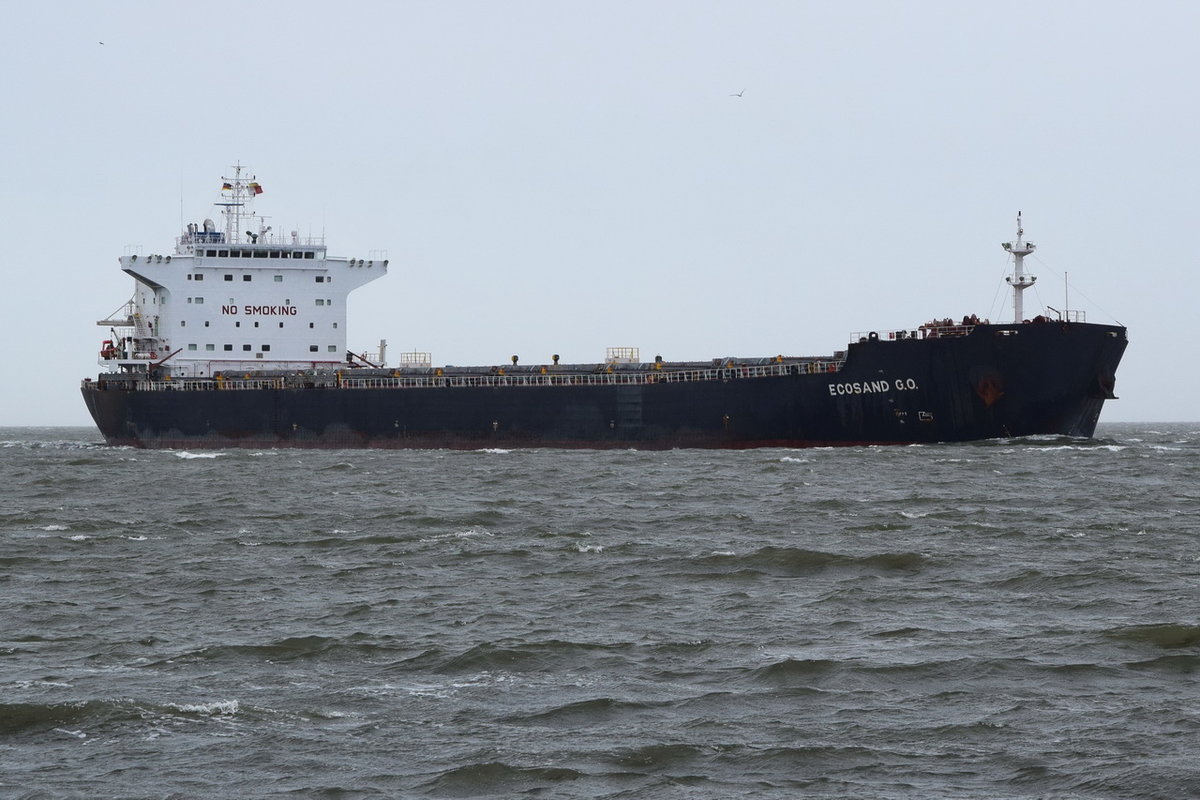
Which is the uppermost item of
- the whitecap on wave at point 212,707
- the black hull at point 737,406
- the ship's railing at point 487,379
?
the ship's railing at point 487,379

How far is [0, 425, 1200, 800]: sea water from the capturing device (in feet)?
36.6

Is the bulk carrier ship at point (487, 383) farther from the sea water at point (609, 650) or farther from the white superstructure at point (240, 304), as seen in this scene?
the sea water at point (609, 650)

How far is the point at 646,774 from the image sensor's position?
11023 millimetres

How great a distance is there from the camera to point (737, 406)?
49.4 meters

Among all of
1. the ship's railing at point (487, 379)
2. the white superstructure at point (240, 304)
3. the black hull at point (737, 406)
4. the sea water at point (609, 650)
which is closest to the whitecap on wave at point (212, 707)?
the sea water at point (609, 650)

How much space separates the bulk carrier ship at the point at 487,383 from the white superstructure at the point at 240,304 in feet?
0.27

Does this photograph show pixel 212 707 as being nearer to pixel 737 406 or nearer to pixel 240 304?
pixel 737 406

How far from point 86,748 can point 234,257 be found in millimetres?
55268

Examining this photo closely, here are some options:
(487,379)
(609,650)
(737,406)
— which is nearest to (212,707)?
(609,650)

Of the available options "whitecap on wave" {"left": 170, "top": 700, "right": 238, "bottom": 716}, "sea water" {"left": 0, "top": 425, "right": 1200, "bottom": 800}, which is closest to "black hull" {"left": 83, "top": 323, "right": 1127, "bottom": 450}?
"sea water" {"left": 0, "top": 425, "right": 1200, "bottom": 800}

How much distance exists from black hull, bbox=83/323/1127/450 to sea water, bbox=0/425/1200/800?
1461cm

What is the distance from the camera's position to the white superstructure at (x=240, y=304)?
6400cm

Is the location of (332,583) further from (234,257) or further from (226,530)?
(234,257)

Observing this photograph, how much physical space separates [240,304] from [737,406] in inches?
1098
